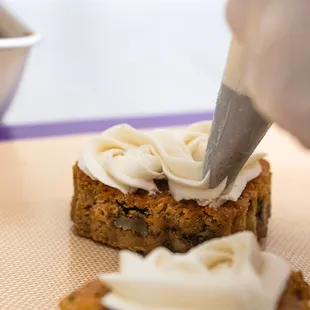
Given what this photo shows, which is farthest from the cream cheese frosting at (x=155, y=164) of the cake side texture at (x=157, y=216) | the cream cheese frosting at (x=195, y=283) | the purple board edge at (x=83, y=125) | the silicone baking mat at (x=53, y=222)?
the purple board edge at (x=83, y=125)

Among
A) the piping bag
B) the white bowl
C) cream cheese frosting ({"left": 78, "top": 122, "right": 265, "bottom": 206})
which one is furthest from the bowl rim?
the piping bag

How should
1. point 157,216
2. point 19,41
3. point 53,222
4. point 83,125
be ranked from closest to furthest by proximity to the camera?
point 157,216
point 53,222
point 19,41
point 83,125

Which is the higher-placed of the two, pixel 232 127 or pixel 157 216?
pixel 232 127

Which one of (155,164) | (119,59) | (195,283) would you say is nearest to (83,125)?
(155,164)

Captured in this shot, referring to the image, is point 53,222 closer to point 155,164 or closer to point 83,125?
point 155,164

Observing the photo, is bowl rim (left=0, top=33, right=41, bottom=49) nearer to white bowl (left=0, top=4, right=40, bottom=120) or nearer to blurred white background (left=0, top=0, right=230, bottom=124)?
white bowl (left=0, top=4, right=40, bottom=120)

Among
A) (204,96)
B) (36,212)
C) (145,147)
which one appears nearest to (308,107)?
(145,147)

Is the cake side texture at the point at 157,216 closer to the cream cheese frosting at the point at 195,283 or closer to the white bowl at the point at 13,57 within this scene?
the cream cheese frosting at the point at 195,283
